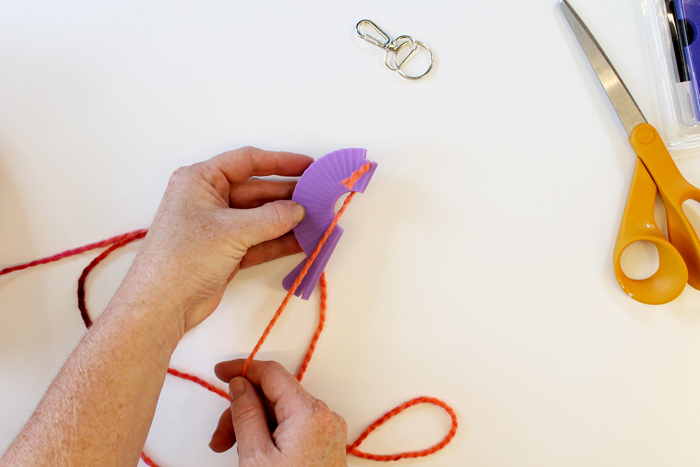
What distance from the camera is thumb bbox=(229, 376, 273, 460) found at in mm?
917

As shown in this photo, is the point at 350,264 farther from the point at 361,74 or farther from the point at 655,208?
the point at 655,208

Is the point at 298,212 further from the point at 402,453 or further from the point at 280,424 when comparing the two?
the point at 402,453

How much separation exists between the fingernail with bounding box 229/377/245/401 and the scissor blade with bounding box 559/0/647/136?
1.13m

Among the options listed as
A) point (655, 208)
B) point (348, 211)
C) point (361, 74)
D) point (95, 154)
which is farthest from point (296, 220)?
point (655, 208)

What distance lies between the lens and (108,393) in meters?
0.84

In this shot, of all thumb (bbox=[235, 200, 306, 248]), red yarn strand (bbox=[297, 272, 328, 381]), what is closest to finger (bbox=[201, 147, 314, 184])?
thumb (bbox=[235, 200, 306, 248])

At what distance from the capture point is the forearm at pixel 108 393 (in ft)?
2.62

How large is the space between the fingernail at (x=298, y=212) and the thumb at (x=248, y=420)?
40 centimetres

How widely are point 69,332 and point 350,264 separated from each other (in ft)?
2.47

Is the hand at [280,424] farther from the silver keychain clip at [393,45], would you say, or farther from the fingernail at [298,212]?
the silver keychain clip at [393,45]

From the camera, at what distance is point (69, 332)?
3.76ft

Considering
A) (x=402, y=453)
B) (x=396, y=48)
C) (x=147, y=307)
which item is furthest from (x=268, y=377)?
(x=396, y=48)

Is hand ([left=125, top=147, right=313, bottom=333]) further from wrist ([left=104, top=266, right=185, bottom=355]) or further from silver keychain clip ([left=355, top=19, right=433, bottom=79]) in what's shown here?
silver keychain clip ([left=355, top=19, right=433, bottom=79])

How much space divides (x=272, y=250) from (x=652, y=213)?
3.12 feet
